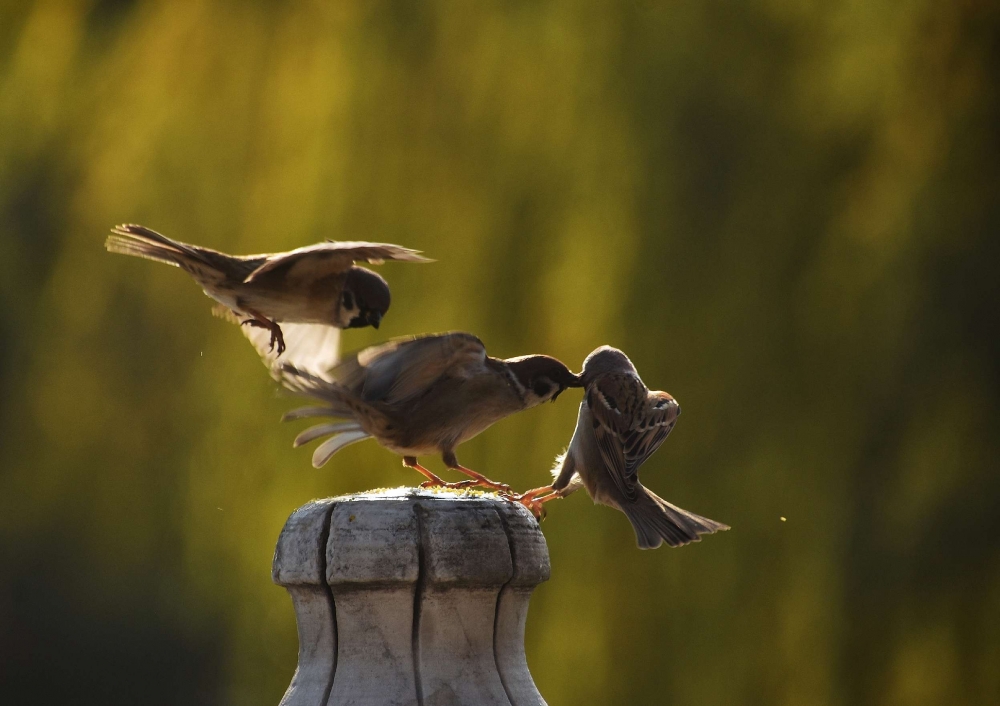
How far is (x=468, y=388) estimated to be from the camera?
3.62 m

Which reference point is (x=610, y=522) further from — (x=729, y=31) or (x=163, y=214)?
(x=163, y=214)

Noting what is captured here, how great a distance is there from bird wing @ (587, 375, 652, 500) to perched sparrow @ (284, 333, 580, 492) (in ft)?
1.40

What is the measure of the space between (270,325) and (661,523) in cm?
150

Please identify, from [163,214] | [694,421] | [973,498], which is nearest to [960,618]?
[973,498]

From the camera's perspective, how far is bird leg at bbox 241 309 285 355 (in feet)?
12.5

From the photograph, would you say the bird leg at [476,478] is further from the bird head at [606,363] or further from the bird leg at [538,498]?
the bird head at [606,363]

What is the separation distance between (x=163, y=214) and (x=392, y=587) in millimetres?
5504

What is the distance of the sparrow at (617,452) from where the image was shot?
4.12 m

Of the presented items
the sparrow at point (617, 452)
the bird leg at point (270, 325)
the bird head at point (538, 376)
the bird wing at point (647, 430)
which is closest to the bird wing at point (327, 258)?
the bird leg at point (270, 325)

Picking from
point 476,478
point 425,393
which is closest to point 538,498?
point 476,478

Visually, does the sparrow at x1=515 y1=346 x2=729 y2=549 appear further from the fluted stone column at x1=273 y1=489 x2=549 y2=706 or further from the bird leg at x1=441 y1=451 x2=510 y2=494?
the fluted stone column at x1=273 y1=489 x2=549 y2=706

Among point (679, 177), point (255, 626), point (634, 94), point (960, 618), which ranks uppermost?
point (634, 94)

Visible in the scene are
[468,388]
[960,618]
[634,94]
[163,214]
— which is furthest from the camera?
[163,214]

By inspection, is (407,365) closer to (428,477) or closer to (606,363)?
(428,477)
